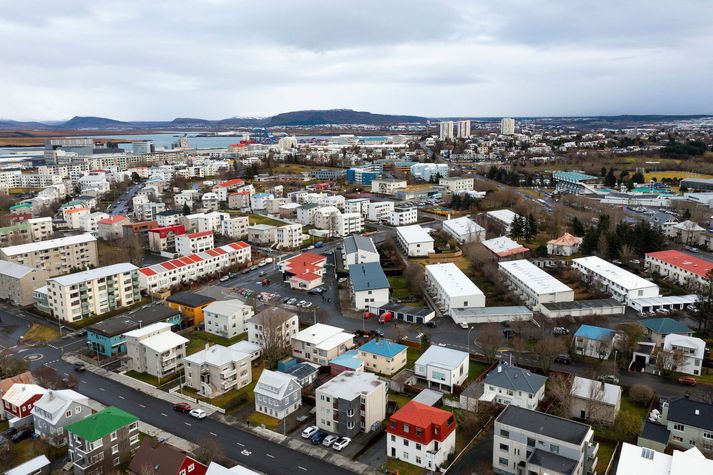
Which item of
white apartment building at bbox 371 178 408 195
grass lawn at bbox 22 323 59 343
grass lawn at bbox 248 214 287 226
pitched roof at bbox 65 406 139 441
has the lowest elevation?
grass lawn at bbox 22 323 59 343

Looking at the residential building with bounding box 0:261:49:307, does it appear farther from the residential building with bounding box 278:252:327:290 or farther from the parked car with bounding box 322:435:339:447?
the parked car with bounding box 322:435:339:447

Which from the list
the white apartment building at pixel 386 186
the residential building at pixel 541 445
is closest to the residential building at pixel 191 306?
the residential building at pixel 541 445

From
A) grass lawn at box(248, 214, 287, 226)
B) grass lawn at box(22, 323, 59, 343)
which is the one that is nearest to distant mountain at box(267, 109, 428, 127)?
grass lawn at box(248, 214, 287, 226)

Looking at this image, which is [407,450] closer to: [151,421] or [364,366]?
[364,366]

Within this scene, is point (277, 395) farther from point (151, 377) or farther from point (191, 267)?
point (191, 267)

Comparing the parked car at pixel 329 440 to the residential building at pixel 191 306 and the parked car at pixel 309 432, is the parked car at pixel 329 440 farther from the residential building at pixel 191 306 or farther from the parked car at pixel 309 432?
the residential building at pixel 191 306
